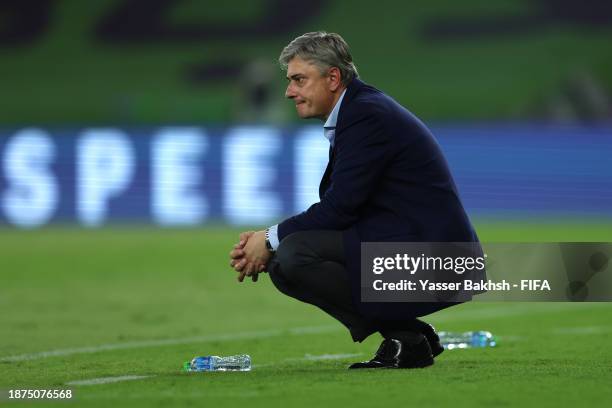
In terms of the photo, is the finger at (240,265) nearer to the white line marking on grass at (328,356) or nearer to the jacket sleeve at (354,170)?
the jacket sleeve at (354,170)

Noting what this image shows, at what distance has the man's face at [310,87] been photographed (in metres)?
5.66

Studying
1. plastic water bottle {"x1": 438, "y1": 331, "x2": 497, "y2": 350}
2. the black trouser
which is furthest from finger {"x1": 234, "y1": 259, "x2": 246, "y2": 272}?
plastic water bottle {"x1": 438, "y1": 331, "x2": 497, "y2": 350}

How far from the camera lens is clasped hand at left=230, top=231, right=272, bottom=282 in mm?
5586

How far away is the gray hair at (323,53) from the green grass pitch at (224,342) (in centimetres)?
129

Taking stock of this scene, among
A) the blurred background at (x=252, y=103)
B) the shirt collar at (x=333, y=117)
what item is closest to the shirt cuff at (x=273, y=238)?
the shirt collar at (x=333, y=117)

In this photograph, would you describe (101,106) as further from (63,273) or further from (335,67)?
(335,67)

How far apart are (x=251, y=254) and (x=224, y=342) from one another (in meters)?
1.93

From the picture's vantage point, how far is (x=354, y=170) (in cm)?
547

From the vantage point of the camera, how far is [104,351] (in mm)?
6855

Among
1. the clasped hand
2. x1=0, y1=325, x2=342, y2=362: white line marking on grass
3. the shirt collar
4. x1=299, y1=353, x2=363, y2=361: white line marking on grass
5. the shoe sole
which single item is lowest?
x1=0, y1=325, x2=342, y2=362: white line marking on grass

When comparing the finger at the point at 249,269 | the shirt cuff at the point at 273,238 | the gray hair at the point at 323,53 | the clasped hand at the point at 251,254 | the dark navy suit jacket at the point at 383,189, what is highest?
the gray hair at the point at 323,53

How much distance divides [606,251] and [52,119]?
66.3ft

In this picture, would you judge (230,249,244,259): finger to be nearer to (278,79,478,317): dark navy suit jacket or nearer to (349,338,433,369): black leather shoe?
(278,79,478,317): dark navy suit jacket

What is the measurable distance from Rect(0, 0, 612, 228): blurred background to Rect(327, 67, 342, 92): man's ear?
1134 centimetres
